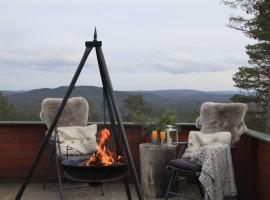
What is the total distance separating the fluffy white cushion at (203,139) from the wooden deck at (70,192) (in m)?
0.61

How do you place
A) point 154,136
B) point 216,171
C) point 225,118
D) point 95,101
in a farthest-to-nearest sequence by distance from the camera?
point 95,101 → point 225,118 → point 154,136 → point 216,171

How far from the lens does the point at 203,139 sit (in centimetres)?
597

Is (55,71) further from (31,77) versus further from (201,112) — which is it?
(201,112)

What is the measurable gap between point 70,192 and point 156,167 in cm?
117

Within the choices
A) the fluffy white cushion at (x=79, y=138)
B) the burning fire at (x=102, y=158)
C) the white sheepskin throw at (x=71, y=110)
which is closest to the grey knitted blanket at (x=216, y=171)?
the burning fire at (x=102, y=158)

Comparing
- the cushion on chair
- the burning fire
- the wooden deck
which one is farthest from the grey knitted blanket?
the burning fire

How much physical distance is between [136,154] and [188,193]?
1045 mm

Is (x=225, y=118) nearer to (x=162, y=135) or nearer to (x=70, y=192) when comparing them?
(x=162, y=135)

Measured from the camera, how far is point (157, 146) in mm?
5930

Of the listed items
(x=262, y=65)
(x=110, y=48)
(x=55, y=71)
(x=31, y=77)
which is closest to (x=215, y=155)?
(x=110, y=48)

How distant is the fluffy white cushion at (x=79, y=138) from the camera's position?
20.6 feet

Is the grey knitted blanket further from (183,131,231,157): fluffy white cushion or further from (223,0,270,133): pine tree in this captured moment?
(223,0,270,133): pine tree

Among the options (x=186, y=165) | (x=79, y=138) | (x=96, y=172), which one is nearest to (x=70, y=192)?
(x=79, y=138)

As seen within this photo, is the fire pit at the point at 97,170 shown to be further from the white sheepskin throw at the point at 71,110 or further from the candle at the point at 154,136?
the white sheepskin throw at the point at 71,110
